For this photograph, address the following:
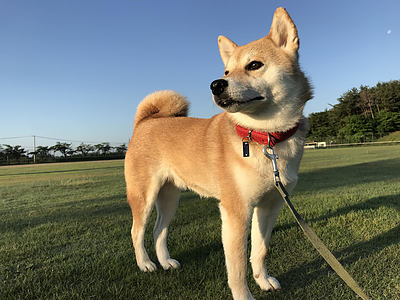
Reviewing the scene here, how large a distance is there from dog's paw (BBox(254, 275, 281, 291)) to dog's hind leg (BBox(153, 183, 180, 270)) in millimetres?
920

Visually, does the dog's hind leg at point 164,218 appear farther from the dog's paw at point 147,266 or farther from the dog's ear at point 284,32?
the dog's ear at point 284,32

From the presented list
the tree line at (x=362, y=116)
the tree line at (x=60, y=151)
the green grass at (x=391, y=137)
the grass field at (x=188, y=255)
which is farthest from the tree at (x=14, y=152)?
the green grass at (x=391, y=137)

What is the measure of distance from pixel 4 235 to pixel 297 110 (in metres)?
4.44

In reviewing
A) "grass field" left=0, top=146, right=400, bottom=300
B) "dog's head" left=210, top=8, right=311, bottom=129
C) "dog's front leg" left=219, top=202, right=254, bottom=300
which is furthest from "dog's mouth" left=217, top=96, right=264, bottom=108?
"grass field" left=0, top=146, right=400, bottom=300

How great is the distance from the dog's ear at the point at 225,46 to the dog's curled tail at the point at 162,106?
107cm

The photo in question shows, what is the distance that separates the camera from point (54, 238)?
145 inches

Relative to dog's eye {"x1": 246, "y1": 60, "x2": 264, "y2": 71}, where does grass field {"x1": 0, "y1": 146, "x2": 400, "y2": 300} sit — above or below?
below

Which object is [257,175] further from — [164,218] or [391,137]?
[391,137]

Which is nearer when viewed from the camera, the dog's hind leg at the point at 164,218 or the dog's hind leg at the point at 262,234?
the dog's hind leg at the point at 262,234

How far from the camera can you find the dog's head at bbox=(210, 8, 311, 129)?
72.3 inches

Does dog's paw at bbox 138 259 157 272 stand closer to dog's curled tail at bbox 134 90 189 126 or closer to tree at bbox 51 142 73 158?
dog's curled tail at bbox 134 90 189 126

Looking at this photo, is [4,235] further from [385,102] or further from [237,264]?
[385,102]

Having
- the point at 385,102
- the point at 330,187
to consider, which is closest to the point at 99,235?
the point at 330,187

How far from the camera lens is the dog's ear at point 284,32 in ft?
6.87
